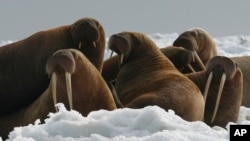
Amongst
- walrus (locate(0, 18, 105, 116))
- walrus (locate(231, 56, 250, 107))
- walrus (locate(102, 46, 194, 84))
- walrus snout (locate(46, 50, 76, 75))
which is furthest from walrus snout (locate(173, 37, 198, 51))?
walrus snout (locate(46, 50, 76, 75))

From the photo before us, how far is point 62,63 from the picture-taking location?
20.7ft

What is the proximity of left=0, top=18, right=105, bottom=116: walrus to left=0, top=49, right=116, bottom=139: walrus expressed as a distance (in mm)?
922

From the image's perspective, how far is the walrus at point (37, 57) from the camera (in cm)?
768

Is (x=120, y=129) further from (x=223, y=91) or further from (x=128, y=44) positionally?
(x=128, y=44)

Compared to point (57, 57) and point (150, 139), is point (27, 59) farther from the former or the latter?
point (150, 139)

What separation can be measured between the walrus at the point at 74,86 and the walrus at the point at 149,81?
0.33 m

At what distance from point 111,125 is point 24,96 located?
13.4ft

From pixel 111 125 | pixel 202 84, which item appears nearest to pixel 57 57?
pixel 202 84

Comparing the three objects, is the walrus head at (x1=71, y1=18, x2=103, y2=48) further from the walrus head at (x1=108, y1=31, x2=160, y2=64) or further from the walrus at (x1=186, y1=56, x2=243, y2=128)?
the walrus at (x1=186, y1=56, x2=243, y2=128)

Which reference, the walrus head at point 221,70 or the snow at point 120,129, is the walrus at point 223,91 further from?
the snow at point 120,129

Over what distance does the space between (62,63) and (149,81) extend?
131 centimetres

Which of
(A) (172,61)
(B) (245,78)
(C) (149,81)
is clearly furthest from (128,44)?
(B) (245,78)

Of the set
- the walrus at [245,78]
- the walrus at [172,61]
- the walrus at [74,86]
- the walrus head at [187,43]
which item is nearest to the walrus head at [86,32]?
the walrus at [172,61]

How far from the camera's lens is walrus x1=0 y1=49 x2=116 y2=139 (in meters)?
6.34
